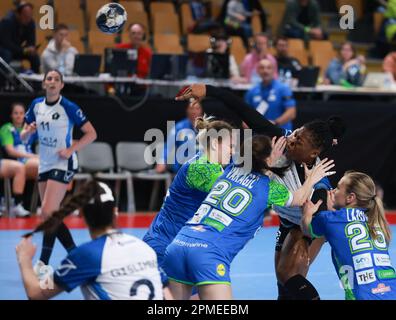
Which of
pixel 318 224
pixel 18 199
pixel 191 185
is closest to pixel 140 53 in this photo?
pixel 18 199

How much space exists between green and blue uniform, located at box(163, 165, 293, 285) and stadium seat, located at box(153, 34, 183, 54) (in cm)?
908

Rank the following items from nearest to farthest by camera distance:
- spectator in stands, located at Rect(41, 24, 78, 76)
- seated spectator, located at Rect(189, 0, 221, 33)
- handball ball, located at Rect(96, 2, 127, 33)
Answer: handball ball, located at Rect(96, 2, 127, 33), spectator in stands, located at Rect(41, 24, 78, 76), seated spectator, located at Rect(189, 0, 221, 33)

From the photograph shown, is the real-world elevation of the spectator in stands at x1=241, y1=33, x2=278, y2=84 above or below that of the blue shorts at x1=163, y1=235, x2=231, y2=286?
above

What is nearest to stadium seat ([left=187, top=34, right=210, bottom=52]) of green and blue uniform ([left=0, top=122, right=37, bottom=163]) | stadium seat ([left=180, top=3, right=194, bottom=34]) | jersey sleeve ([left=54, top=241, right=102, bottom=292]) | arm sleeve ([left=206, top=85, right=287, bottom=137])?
stadium seat ([left=180, top=3, right=194, bottom=34])

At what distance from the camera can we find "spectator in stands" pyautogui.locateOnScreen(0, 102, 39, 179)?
12.2 meters

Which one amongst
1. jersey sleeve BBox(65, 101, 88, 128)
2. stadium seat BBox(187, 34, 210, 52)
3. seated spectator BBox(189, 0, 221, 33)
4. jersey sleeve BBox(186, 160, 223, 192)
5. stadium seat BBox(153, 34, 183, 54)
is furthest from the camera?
seated spectator BBox(189, 0, 221, 33)

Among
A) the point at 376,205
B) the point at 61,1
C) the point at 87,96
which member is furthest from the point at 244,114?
the point at 61,1

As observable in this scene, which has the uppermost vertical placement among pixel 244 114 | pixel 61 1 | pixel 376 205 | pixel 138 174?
pixel 61 1

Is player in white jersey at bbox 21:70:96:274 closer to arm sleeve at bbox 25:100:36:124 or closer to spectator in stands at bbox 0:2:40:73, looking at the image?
arm sleeve at bbox 25:100:36:124

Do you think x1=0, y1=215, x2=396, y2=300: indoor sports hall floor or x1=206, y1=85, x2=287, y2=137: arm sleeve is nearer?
x1=206, y1=85, x2=287, y2=137: arm sleeve
